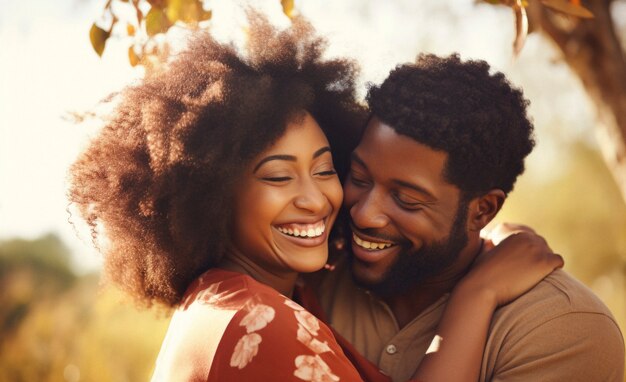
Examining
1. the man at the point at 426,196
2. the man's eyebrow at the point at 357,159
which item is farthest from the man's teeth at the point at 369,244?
the man's eyebrow at the point at 357,159

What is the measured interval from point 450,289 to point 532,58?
7412 mm

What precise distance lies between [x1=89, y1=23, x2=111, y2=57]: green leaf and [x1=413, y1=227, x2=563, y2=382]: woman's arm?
1708mm

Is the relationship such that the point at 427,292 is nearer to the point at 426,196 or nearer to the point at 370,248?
the point at 370,248

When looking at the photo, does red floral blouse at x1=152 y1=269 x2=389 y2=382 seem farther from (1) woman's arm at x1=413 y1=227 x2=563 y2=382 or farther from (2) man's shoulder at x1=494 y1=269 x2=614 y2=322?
(2) man's shoulder at x1=494 y1=269 x2=614 y2=322

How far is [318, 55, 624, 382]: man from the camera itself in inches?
126

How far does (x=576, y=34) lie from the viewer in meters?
5.85

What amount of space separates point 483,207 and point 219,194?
4.07 ft

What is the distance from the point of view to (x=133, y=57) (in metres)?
3.14

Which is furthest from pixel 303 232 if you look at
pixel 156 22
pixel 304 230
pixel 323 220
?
pixel 156 22

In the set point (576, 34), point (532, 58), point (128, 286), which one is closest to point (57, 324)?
point (128, 286)

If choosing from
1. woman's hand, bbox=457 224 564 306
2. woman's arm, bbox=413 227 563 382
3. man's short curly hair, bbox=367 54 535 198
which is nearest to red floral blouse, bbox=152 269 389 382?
woman's arm, bbox=413 227 563 382

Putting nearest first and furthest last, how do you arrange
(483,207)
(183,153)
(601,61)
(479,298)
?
1. (183,153)
2. (479,298)
3. (483,207)
4. (601,61)

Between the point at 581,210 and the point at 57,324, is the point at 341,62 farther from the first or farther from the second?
the point at 581,210

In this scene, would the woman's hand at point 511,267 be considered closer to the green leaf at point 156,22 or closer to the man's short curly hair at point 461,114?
the man's short curly hair at point 461,114
